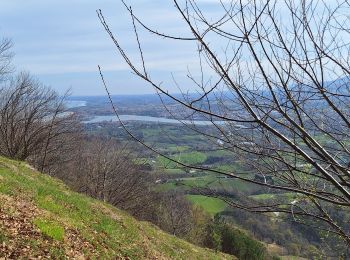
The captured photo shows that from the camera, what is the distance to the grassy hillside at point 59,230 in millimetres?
9117

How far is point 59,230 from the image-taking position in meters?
10.1

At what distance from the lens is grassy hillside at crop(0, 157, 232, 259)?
9.12 meters

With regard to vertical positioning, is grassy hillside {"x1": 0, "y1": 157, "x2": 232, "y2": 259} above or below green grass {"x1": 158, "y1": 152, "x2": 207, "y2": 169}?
below

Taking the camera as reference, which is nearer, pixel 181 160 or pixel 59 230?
pixel 181 160

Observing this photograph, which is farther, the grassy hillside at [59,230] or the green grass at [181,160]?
the grassy hillside at [59,230]

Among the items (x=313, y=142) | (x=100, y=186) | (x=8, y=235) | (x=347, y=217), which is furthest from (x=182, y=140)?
(x=100, y=186)

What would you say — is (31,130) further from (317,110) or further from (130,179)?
(317,110)

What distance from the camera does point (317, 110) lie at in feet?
13.9

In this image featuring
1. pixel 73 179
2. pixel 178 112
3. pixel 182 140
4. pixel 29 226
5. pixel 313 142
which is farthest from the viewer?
pixel 73 179

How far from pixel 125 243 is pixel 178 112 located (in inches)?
400

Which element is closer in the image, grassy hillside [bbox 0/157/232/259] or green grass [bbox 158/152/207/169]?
green grass [bbox 158/152/207/169]

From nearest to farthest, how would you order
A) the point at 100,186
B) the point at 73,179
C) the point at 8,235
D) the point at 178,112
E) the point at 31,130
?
the point at 178,112
the point at 8,235
the point at 31,130
the point at 100,186
the point at 73,179

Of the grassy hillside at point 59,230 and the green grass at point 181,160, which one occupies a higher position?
the green grass at point 181,160

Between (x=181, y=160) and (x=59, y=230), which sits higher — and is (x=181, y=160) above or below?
above
